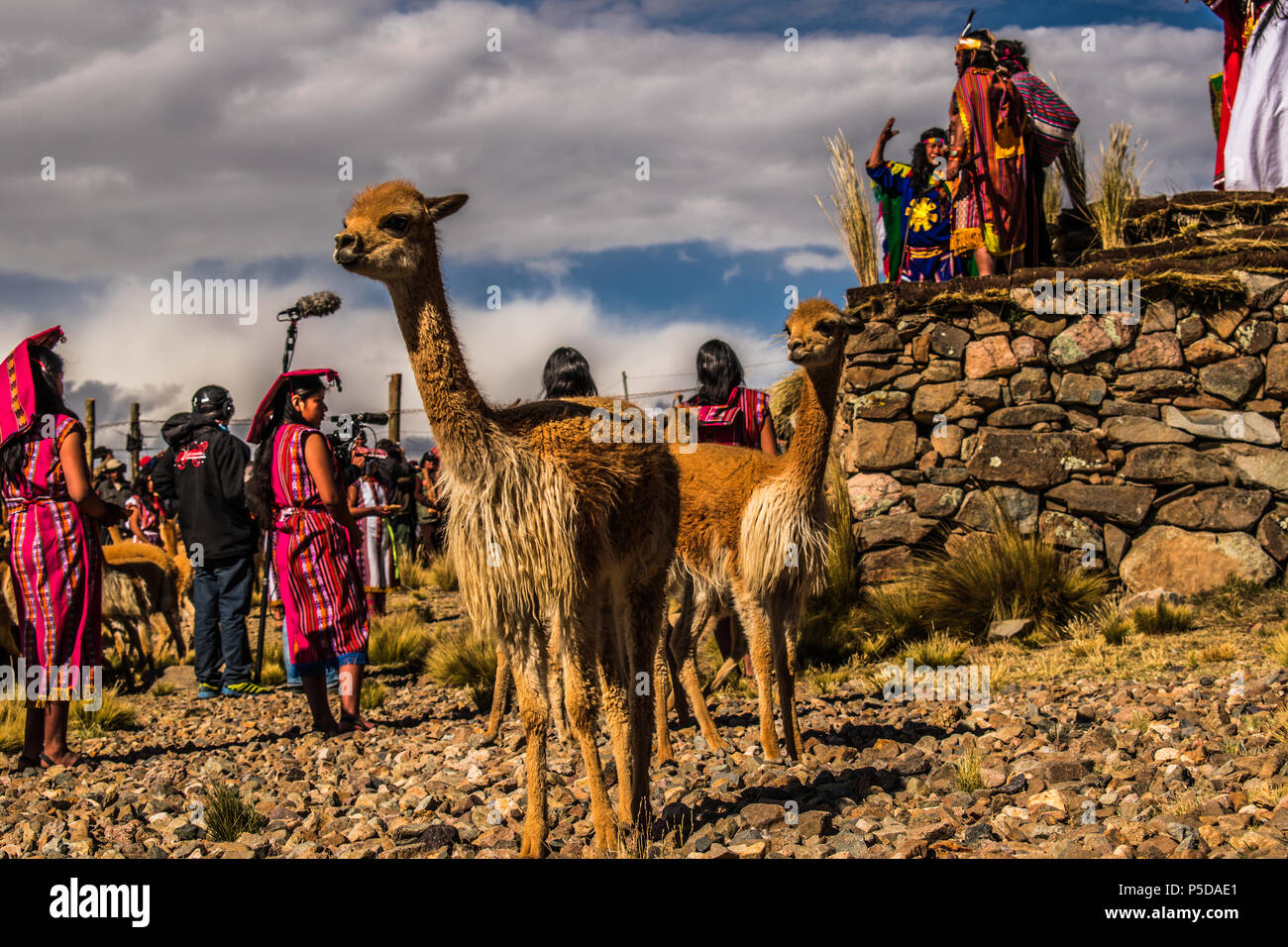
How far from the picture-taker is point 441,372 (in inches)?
132

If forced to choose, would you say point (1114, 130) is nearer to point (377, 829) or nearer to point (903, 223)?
point (903, 223)

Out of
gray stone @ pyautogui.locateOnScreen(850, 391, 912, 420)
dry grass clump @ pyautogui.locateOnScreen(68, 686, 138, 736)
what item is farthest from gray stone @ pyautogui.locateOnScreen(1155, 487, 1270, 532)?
dry grass clump @ pyautogui.locateOnScreen(68, 686, 138, 736)

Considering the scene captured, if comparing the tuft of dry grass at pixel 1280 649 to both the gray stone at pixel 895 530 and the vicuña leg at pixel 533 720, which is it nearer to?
the gray stone at pixel 895 530

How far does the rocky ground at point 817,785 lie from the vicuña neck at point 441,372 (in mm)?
1486

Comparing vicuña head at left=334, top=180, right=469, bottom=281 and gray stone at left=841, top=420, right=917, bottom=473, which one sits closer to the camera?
vicuña head at left=334, top=180, right=469, bottom=281

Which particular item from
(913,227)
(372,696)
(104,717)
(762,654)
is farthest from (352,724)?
(913,227)

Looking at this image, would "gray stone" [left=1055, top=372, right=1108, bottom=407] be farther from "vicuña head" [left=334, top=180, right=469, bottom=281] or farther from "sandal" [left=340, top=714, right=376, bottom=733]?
"vicuña head" [left=334, top=180, right=469, bottom=281]

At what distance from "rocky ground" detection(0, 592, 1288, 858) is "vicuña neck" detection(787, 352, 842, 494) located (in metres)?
1.40

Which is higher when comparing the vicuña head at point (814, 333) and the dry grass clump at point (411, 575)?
the vicuña head at point (814, 333)

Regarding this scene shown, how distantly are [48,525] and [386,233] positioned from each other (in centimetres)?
298

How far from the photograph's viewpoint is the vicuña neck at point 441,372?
3346 millimetres

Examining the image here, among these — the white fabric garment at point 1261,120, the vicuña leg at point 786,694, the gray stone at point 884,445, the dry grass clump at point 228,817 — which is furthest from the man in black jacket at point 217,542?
the white fabric garment at point 1261,120

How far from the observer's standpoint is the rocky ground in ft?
11.7

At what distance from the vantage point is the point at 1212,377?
7.83 meters
